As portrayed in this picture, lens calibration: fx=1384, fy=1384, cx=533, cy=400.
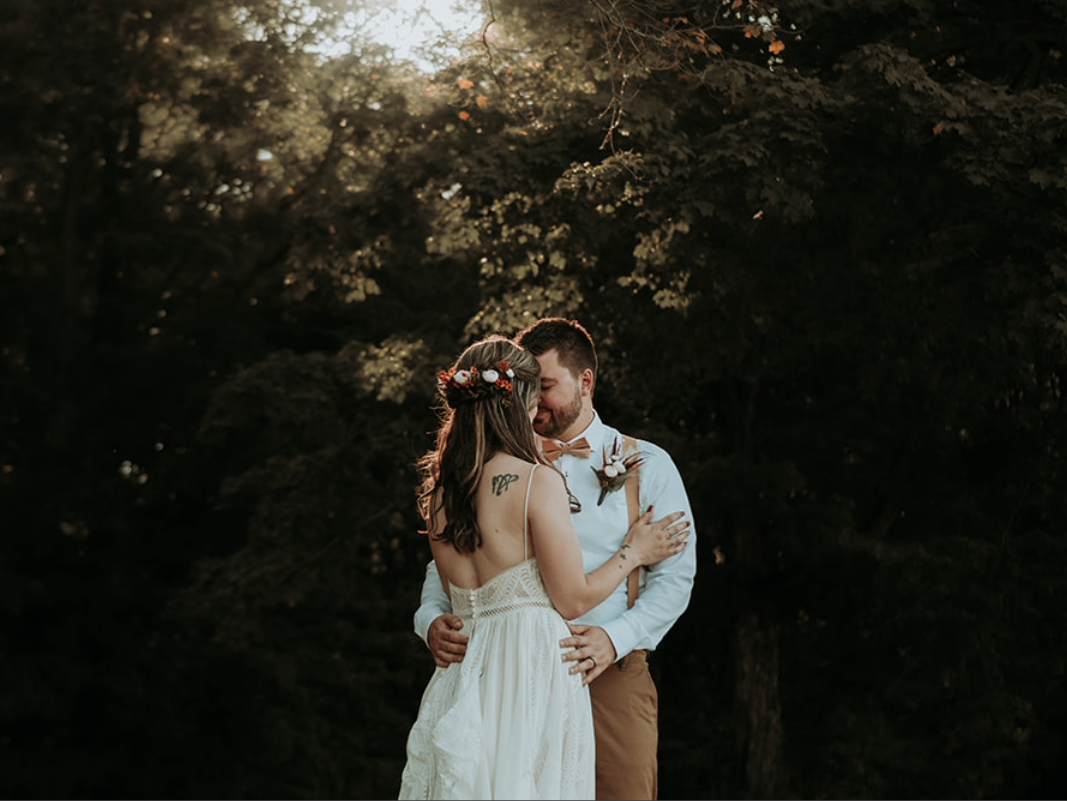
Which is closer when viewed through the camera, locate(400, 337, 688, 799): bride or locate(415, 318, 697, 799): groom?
locate(400, 337, 688, 799): bride

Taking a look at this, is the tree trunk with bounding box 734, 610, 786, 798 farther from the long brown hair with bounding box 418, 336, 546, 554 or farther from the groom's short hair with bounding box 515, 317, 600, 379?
the long brown hair with bounding box 418, 336, 546, 554

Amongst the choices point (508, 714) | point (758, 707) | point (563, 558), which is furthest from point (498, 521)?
point (758, 707)

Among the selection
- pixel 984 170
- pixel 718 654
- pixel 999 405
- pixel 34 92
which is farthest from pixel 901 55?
pixel 34 92

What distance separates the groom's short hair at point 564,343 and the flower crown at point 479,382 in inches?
20.9

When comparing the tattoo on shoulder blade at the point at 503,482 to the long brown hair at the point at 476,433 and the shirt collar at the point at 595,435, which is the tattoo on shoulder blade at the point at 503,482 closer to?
the long brown hair at the point at 476,433

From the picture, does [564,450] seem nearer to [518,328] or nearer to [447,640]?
[447,640]

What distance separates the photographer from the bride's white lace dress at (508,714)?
3.43 m

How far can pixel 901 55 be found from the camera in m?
8.12

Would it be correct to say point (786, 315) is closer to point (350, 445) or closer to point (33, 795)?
point (350, 445)

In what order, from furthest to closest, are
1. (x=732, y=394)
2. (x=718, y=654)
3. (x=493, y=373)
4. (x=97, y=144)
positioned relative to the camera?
(x=97, y=144) → (x=718, y=654) → (x=732, y=394) → (x=493, y=373)

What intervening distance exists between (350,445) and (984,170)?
25.5ft

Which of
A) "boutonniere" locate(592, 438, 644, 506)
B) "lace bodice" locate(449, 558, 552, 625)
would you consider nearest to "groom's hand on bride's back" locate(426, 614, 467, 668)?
"lace bodice" locate(449, 558, 552, 625)

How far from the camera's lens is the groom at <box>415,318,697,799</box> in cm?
373

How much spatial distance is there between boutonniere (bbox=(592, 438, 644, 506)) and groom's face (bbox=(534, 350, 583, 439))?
205 millimetres
